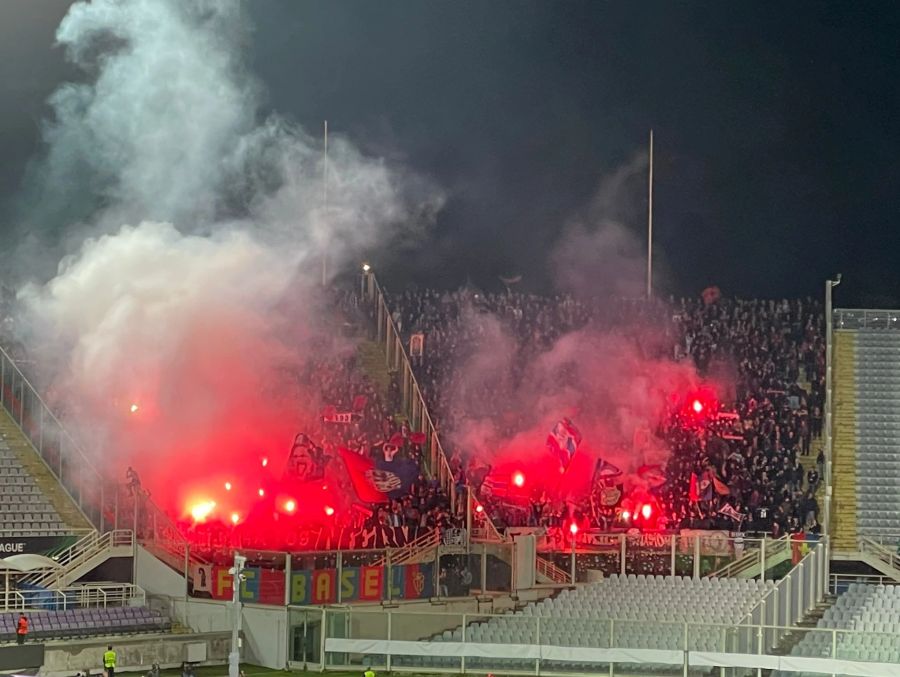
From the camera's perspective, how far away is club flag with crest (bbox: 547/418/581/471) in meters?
41.9

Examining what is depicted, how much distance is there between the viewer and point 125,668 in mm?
31578

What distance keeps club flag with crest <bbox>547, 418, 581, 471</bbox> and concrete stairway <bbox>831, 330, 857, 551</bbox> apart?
6.88m

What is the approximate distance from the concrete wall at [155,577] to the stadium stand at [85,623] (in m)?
0.88

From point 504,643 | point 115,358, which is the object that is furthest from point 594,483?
point 115,358

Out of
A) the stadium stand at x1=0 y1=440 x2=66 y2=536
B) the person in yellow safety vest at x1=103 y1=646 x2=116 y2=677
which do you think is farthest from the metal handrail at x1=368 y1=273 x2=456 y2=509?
the person in yellow safety vest at x1=103 y1=646 x2=116 y2=677

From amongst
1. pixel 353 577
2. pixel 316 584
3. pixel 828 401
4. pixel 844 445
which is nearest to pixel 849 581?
pixel 844 445

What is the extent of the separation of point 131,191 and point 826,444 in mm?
20819

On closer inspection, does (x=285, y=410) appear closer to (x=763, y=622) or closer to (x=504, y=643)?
(x=504, y=643)

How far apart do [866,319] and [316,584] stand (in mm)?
18174

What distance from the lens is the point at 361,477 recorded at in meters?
39.9

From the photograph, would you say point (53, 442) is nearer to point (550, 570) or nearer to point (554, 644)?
point (550, 570)

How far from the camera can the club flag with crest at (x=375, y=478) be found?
39844mm

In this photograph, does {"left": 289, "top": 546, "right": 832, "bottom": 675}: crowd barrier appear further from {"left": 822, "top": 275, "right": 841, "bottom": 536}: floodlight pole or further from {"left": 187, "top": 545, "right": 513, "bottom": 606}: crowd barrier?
{"left": 822, "top": 275, "right": 841, "bottom": 536}: floodlight pole

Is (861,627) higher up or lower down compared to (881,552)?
lower down
